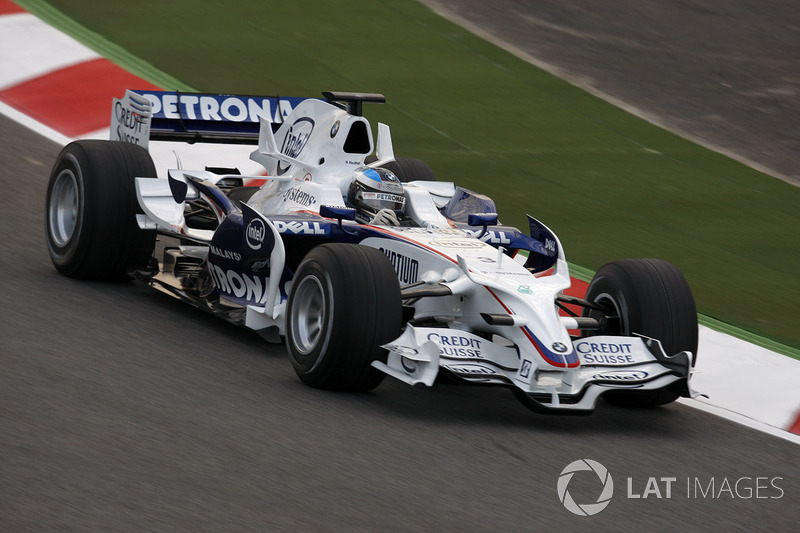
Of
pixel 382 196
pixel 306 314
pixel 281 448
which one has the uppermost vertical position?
pixel 382 196

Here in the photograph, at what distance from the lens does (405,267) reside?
6.84m

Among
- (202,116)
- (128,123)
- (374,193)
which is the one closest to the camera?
(374,193)

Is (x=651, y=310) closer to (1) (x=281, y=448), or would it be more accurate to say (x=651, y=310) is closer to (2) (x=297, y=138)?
(1) (x=281, y=448)

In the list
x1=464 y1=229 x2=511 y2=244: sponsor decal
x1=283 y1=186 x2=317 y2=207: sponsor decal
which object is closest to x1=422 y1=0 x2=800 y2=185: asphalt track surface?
x1=464 y1=229 x2=511 y2=244: sponsor decal

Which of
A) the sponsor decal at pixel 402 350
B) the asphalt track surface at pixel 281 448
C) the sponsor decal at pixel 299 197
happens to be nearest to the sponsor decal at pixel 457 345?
the sponsor decal at pixel 402 350

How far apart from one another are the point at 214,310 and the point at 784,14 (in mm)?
12758

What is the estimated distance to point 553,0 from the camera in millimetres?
17031

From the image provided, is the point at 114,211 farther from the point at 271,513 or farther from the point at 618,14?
the point at 618,14

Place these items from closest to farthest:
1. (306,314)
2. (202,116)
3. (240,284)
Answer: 1. (306,314)
2. (240,284)
3. (202,116)

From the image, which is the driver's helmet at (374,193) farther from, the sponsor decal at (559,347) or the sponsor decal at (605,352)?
the sponsor decal at (559,347)

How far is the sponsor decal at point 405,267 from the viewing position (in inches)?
266

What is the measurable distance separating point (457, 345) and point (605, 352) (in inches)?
33.9

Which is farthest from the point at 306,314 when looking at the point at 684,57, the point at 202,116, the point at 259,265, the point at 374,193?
the point at 684,57

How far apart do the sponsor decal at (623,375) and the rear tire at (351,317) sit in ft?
3.62
